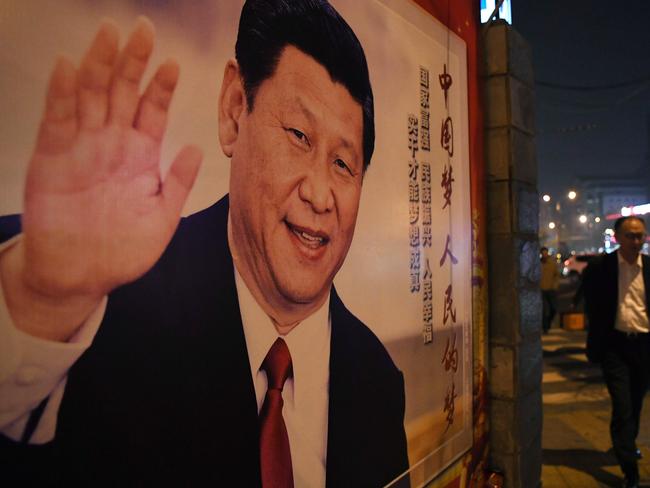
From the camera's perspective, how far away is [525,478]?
3352 millimetres

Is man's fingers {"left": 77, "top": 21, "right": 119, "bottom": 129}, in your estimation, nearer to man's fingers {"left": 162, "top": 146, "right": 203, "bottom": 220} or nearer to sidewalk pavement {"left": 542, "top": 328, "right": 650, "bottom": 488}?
man's fingers {"left": 162, "top": 146, "right": 203, "bottom": 220}

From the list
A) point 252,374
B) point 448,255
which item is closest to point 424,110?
point 448,255

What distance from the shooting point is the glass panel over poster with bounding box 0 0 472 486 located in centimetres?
124

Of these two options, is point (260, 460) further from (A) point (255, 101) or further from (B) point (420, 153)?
(B) point (420, 153)

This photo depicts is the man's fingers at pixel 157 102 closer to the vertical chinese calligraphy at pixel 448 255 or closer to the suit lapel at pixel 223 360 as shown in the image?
the suit lapel at pixel 223 360

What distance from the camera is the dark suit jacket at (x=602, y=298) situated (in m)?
4.13

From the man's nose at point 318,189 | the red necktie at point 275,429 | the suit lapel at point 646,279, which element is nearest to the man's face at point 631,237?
the suit lapel at point 646,279

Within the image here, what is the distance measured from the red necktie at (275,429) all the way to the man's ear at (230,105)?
0.75 metres

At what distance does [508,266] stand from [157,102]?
265 cm

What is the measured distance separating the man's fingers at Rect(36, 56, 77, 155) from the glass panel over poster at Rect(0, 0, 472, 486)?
1cm

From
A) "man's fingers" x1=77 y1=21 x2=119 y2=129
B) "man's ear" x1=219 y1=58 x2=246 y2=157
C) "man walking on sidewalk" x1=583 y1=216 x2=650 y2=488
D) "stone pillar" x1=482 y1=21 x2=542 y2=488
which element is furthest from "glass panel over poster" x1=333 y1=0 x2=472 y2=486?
"man walking on sidewalk" x1=583 y1=216 x2=650 y2=488

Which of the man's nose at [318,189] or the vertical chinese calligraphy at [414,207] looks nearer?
the man's nose at [318,189]

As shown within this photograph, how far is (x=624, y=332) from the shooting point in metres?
4.03

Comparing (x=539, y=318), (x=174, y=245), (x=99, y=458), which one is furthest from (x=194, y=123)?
(x=539, y=318)
